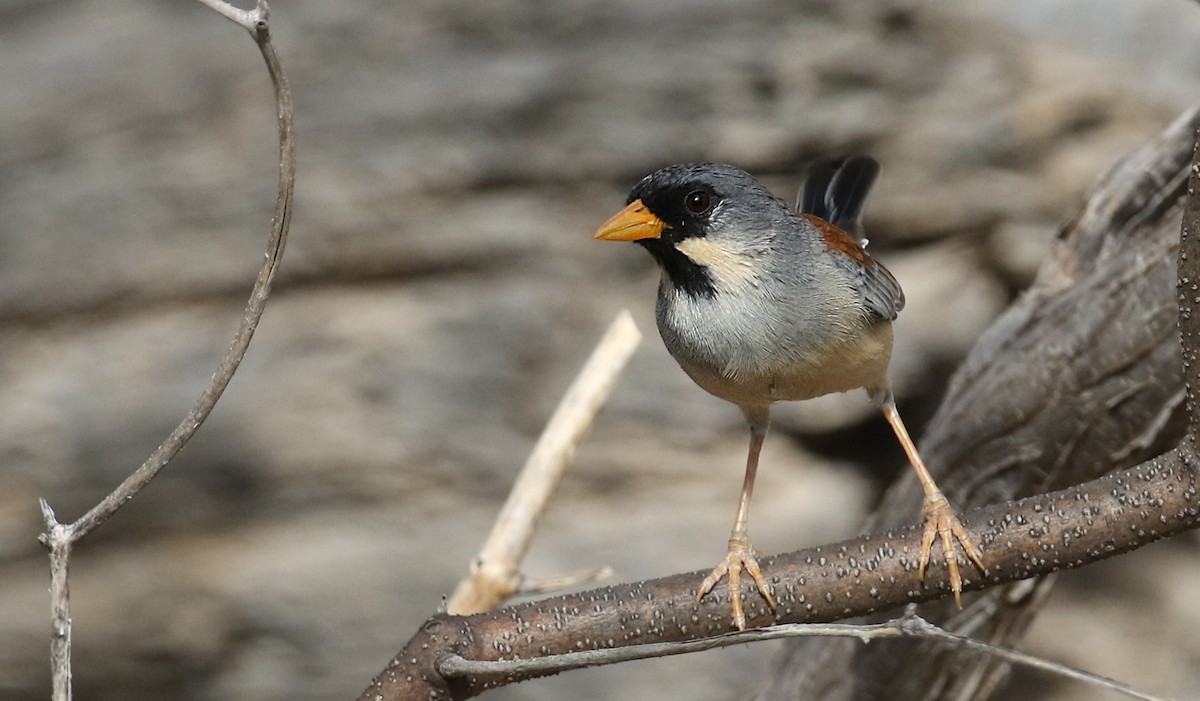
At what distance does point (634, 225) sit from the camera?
337cm

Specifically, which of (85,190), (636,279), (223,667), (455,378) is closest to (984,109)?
(636,279)

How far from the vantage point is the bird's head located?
335 cm

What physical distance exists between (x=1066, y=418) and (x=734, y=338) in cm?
145

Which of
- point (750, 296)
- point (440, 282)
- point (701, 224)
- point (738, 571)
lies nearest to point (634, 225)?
point (701, 224)

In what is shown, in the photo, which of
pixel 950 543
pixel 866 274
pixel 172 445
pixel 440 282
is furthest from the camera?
pixel 440 282

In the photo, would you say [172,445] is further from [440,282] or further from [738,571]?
[440,282]

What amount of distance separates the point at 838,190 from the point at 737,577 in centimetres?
167

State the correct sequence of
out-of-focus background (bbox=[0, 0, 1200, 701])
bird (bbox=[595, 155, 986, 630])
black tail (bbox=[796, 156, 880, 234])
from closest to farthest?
bird (bbox=[595, 155, 986, 630])
black tail (bbox=[796, 156, 880, 234])
out-of-focus background (bbox=[0, 0, 1200, 701])

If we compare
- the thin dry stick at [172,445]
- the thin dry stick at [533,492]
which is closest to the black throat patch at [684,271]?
the thin dry stick at [533,492]

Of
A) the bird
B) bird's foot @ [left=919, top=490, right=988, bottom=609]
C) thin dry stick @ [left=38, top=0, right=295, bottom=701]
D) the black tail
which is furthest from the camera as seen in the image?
the black tail

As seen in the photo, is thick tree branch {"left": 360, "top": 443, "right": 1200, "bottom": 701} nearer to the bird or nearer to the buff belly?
the bird

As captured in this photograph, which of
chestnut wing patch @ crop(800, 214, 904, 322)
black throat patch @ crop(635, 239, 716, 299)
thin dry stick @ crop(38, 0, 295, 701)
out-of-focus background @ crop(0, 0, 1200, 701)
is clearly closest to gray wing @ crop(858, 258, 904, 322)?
chestnut wing patch @ crop(800, 214, 904, 322)

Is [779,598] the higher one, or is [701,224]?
[701,224]

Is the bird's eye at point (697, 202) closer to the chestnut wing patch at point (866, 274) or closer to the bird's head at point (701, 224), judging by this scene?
the bird's head at point (701, 224)
